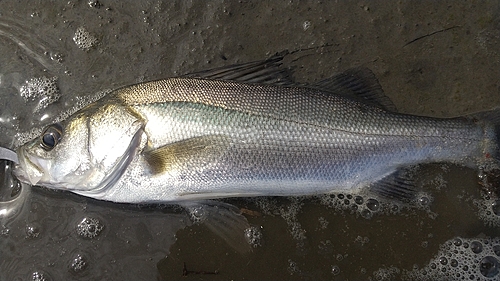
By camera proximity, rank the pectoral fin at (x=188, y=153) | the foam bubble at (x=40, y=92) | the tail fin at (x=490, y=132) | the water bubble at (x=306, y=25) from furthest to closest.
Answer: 1. the water bubble at (x=306, y=25)
2. the foam bubble at (x=40, y=92)
3. the tail fin at (x=490, y=132)
4. the pectoral fin at (x=188, y=153)

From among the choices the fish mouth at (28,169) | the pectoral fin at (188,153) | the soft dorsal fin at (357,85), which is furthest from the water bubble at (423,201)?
the fish mouth at (28,169)

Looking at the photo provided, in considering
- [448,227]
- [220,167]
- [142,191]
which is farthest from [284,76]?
[448,227]

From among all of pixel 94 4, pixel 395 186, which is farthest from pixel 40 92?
pixel 395 186

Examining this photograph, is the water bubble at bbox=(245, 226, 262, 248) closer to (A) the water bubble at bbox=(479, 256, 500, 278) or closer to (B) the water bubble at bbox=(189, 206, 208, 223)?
(B) the water bubble at bbox=(189, 206, 208, 223)

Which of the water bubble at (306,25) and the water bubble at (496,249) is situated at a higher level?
the water bubble at (306,25)

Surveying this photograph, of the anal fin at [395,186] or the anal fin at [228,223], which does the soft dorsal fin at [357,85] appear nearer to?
the anal fin at [395,186]
